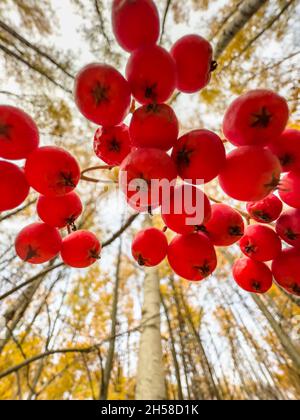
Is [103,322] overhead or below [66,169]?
overhead

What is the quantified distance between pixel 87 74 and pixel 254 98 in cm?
53

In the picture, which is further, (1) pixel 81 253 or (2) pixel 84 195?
(2) pixel 84 195

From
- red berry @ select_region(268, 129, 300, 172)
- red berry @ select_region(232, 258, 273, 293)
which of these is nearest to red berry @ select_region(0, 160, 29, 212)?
red berry @ select_region(268, 129, 300, 172)

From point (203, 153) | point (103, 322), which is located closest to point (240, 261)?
point (203, 153)

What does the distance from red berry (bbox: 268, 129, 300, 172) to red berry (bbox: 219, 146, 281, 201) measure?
0.07 meters

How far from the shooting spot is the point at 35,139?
0.89 meters

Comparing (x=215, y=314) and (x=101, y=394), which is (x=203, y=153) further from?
(x=215, y=314)

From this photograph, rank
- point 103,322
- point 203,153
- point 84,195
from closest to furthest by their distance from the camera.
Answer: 1. point 203,153
2. point 84,195
3. point 103,322

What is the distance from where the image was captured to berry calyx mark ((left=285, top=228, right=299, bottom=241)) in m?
1.05

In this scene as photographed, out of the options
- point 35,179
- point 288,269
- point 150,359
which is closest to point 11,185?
point 35,179

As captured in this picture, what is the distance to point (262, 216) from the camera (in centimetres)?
113

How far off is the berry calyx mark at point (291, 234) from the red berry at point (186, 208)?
0.37 meters

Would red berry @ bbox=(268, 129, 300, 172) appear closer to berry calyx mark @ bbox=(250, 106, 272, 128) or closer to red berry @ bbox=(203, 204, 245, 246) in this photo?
berry calyx mark @ bbox=(250, 106, 272, 128)

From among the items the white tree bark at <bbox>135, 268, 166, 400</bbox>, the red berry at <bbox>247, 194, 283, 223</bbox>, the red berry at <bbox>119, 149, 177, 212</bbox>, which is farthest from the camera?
the white tree bark at <bbox>135, 268, 166, 400</bbox>
